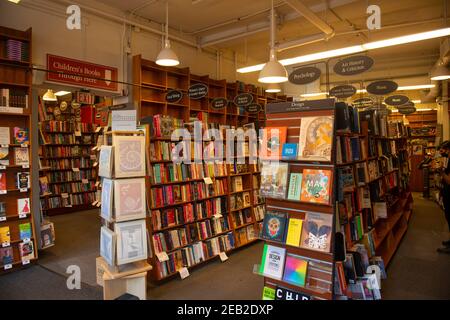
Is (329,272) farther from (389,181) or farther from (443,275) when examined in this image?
(389,181)

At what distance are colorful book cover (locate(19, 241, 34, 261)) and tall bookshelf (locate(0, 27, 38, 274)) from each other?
0.07 ft

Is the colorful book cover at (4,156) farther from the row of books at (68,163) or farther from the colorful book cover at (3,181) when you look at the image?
the row of books at (68,163)

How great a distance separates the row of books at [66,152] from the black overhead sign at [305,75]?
6303mm

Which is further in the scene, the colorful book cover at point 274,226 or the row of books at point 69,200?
the row of books at point 69,200

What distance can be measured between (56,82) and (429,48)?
9155 millimetres

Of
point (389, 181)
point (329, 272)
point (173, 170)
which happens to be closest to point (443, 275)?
point (389, 181)

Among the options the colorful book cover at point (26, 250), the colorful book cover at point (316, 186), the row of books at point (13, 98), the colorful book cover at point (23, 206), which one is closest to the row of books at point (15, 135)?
the row of books at point (13, 98)

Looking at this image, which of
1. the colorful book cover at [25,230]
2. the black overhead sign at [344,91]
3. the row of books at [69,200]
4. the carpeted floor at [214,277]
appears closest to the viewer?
the carpeted floor at [214,277]

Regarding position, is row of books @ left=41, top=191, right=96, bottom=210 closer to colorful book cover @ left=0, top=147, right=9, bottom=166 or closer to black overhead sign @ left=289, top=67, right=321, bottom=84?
colorful book cover @ left=0, top=147, right=9, bottom=166

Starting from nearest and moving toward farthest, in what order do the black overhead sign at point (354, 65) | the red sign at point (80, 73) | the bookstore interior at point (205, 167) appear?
the bookstore interior at point (205, 167) → the black overhead sign at point (354, 65) → the red sign at point (80, 73)

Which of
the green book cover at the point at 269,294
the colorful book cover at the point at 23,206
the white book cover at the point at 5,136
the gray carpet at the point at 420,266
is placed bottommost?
the gray carpet at the point at 420,266

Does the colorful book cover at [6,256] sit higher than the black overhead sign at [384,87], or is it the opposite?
the black overhead sign at [384,87]

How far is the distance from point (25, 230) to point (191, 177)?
2.48 metres

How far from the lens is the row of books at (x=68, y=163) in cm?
770
